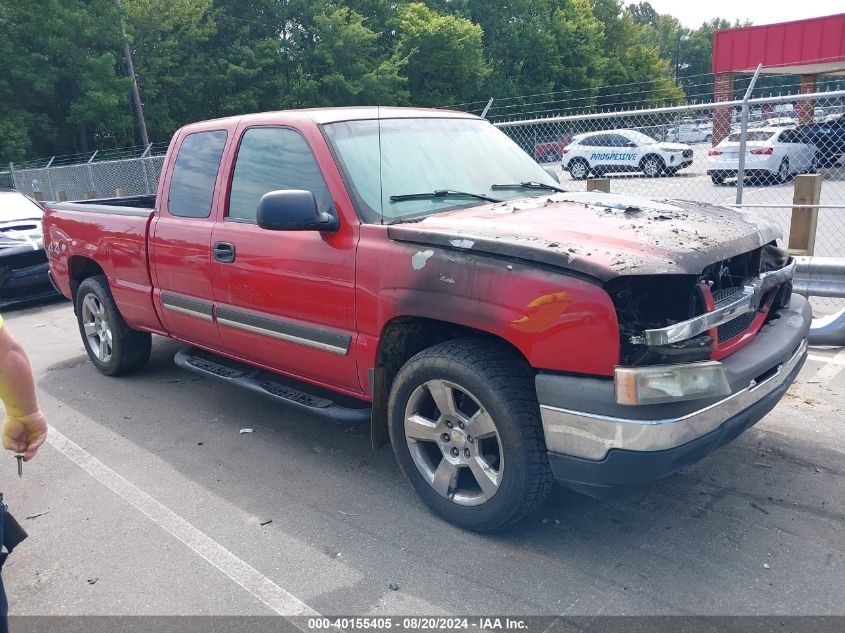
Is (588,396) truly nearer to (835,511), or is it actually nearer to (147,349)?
(835,511)

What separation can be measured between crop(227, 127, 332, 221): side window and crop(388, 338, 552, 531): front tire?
3.59 feet

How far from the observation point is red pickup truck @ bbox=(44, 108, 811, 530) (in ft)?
8.95

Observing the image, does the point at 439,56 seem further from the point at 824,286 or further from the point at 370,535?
the point at 370,535

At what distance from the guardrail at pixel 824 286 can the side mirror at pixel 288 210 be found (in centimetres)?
413

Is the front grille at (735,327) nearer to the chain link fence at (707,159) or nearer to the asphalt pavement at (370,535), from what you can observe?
the asphalt pavement at (370,535)

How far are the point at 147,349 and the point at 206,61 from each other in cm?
3381

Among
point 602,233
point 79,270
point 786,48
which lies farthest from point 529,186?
point 786,48

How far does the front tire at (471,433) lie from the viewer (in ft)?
9.75

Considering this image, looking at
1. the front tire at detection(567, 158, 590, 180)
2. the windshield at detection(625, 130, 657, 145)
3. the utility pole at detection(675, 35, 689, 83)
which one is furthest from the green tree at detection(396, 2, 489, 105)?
the utility pole at detection(675, 35, 689, 83)

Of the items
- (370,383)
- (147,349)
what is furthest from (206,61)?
(370,383)

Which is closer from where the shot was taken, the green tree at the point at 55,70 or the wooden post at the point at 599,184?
the wooden post at the point at 599,184

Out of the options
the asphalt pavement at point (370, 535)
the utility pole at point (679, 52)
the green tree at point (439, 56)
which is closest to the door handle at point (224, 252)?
the asphalt pavement at point (370, 535)

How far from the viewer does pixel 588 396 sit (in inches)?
107

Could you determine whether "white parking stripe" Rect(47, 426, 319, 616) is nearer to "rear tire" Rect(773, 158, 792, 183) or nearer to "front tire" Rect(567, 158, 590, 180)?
"front tire" Rect(567, 158, 590, 180)
